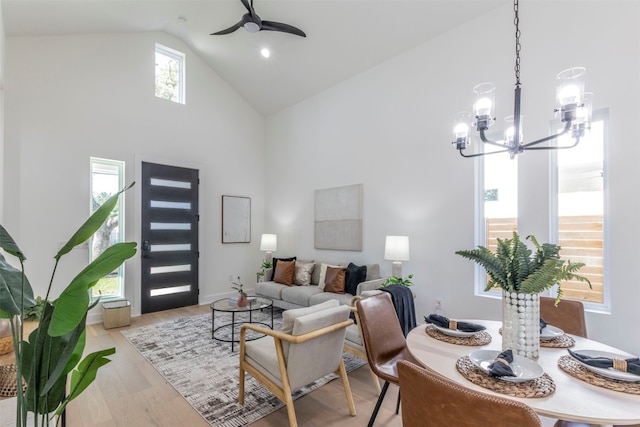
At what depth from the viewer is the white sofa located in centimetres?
407

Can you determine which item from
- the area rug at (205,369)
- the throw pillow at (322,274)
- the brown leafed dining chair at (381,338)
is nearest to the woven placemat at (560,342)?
the brown leafed dining chair at (381,338)

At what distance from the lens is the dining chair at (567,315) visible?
6.82ft

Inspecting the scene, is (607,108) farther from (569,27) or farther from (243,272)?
(243,272)

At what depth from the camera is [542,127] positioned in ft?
10.0

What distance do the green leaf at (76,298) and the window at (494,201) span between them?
11.5ft

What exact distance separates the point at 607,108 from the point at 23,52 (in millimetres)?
6616

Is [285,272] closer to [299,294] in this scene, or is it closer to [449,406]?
[299,294]

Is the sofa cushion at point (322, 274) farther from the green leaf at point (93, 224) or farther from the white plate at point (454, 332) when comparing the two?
the green leaf at point (93, 224)

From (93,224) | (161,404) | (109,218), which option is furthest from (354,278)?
(109,218)

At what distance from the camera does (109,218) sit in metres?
4.71

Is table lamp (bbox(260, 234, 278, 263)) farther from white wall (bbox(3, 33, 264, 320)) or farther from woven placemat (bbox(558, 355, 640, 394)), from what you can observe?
woven placemat (bbox(558, 355, 640, 394))

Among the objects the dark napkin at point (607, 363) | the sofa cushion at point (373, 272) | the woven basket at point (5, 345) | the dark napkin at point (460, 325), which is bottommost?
the woven basket at point (5, 345)

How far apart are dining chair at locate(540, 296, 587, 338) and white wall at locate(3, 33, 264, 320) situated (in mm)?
5001

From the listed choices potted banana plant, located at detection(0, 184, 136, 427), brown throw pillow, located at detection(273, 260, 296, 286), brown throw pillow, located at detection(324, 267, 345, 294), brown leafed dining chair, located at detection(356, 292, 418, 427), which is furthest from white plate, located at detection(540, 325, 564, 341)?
brown throw pillow, located at detection(273, 260, 296, 286)
